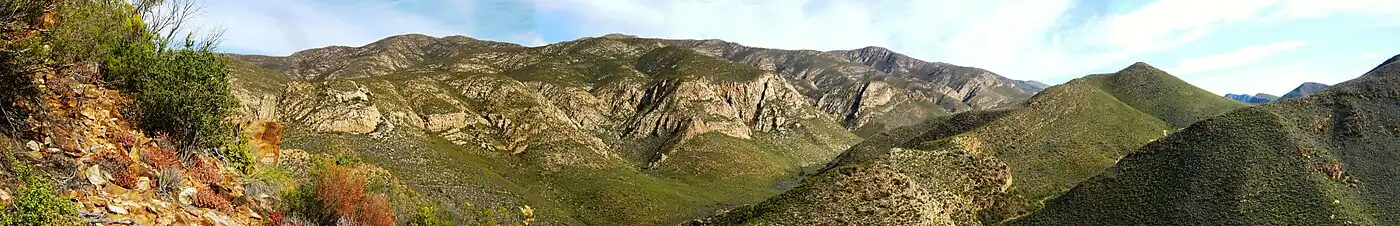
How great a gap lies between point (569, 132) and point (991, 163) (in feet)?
279

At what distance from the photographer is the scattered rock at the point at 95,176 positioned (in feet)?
37.1

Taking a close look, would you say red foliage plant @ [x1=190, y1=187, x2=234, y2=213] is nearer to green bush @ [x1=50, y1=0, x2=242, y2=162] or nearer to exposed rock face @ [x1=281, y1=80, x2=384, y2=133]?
green bush @ [x1=50, y1=0, x2=242, y2=162]

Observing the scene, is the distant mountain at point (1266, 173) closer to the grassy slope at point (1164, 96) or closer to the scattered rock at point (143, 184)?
the grassy slope at point (1164, 96)

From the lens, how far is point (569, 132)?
135m

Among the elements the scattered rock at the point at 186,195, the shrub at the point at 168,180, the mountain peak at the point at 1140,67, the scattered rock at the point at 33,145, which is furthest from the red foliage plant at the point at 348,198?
the mountain peak at the point at 1140,67

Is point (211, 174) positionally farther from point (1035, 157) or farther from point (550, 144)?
point (550, 144)

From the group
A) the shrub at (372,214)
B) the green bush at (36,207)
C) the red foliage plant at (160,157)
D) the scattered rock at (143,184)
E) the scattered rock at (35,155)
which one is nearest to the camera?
the green bush at (36,207)

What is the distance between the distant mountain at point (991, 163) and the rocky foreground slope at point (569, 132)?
88.3 ft

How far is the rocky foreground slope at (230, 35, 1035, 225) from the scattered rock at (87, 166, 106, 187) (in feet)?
211

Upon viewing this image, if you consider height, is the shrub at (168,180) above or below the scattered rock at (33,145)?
below

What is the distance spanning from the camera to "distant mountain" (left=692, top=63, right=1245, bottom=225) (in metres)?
58.7

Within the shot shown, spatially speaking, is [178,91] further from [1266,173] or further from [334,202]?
[1266,173]

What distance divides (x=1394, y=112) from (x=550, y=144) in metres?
120

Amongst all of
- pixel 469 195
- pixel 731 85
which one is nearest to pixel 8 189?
pixel 469 195
